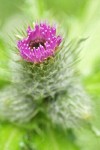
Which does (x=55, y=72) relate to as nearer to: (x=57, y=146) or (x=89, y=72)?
(x=57, y=146)

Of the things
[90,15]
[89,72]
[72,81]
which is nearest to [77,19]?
[90,15]

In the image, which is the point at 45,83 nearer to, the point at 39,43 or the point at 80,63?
the point at 39,43

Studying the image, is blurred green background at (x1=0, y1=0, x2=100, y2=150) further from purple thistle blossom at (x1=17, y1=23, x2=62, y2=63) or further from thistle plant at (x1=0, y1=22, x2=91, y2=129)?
purple thistle blossom at (x1=17, y1=23, x2=62, y2=63)

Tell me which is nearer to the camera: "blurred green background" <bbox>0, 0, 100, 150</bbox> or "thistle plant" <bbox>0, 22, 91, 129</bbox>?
"thistle plant" <bbox>0, 22, 91, 129</bbox>

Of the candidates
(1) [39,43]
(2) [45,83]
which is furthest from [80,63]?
(1) [39,43]

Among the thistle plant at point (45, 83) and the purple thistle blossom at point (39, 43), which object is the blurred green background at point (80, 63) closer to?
the thistle plant at point (45, 83)

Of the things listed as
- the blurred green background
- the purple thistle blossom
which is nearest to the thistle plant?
the purple thistle blossom

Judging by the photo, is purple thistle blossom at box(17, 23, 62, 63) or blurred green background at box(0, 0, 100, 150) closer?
purple thistle blossom at box(17, 23, 62, 63)
